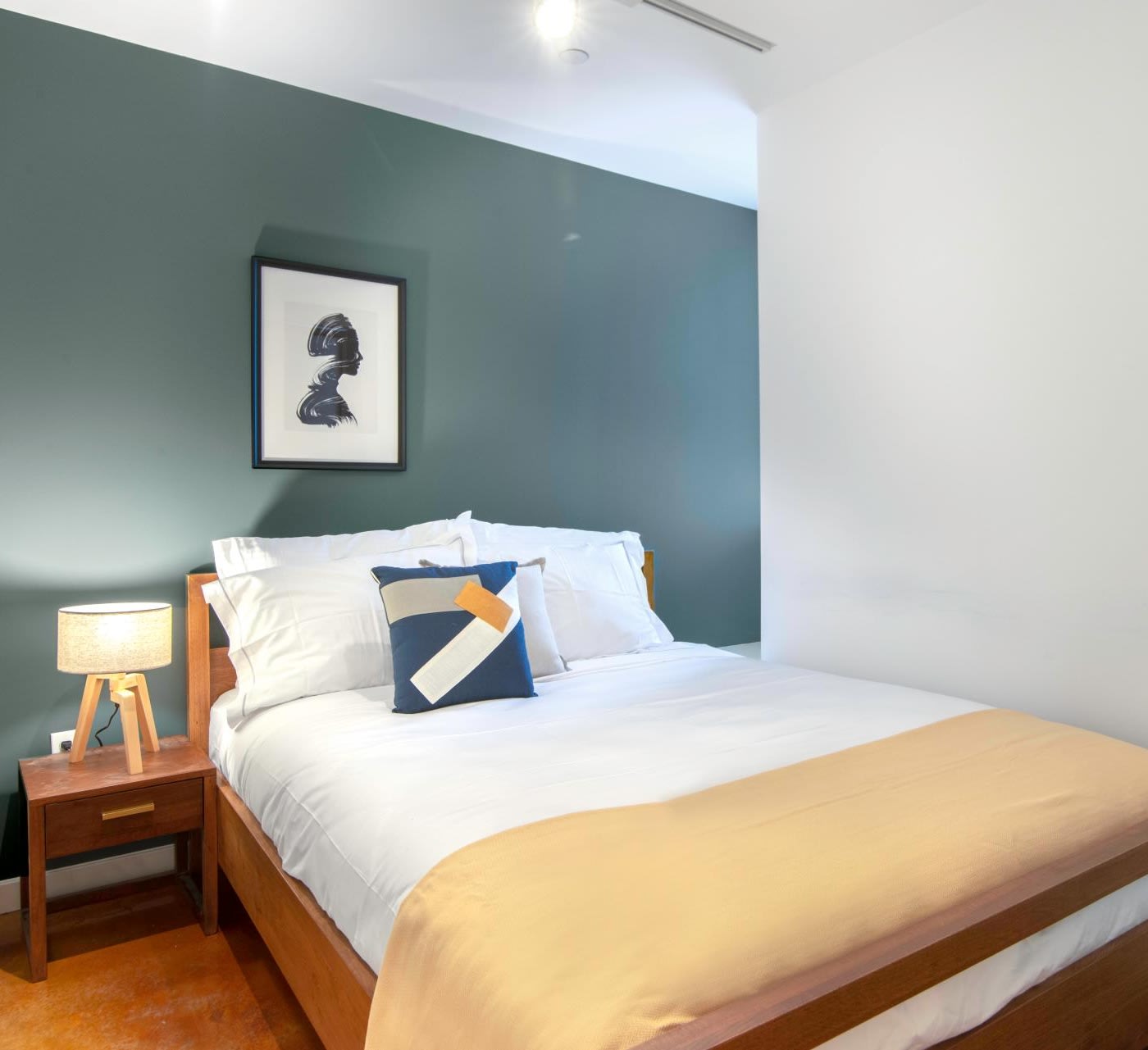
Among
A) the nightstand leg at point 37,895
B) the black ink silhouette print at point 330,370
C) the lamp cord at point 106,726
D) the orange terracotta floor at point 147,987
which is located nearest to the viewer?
the orange terracotta floor at point 147,987

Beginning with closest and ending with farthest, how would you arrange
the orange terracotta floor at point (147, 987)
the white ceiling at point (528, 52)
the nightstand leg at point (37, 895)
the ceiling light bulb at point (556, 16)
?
the orange terracotta floor at point (147, 987) → the nightstand leg at point (37, 895) → the ceiling light bulb at point (556, 16) → the white ceiling at point (528, 52)

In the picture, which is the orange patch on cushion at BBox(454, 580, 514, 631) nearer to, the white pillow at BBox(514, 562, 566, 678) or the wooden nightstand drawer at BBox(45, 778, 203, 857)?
the white pillow at BBox(514, 562, 566, 678)

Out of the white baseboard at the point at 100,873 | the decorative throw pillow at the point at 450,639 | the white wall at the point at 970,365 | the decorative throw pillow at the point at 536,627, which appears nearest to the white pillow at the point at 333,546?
the decorative throw pillow at the point at 536,627

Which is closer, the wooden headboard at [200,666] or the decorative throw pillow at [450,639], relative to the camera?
the decorative throw pillow at [450,639]

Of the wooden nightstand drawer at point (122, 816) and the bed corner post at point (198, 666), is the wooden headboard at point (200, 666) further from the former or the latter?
the wooden nightstand drawer at point (122, 816)

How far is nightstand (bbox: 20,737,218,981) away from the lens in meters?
2.08

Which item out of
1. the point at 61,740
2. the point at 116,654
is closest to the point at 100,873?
the point at 61,740

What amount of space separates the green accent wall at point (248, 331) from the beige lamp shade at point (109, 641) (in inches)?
12.1

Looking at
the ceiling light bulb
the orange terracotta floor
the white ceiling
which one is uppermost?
the white ceiling

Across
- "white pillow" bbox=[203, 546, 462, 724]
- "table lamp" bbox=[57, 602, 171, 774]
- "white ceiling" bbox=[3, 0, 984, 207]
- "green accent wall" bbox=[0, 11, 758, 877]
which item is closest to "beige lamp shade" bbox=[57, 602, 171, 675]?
"table lamp" bbox=[57, 602, 171, 774]

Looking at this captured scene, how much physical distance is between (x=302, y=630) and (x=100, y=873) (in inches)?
40.2

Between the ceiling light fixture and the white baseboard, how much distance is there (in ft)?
9.48

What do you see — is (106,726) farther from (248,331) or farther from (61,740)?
(248,331)

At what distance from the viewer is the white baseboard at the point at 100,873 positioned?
2396mm
